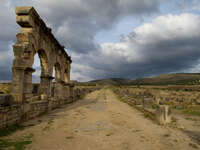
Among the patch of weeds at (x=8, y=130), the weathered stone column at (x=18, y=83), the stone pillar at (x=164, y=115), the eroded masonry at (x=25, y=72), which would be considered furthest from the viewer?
the weathered stone column at (x=18, y=83)

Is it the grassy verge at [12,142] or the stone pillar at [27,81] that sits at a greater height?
the stone pillar at [27,81]

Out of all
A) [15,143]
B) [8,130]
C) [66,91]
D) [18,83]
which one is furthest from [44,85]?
[15,143]

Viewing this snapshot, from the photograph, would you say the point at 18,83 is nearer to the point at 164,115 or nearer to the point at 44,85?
the point at 44,85

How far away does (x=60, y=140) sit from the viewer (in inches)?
185

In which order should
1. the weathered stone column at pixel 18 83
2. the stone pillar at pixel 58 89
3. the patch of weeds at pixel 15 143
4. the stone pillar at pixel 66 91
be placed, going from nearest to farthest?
the patch of weeds at pixel 15 143, the weathered stone column at pixel 18 83, the stone pillar at pixel 58 89, the stone pillar at pixel 66 91

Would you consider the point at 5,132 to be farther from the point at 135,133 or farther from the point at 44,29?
the point at 44,29

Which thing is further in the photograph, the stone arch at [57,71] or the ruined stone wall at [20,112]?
the stone arch at [57,71]

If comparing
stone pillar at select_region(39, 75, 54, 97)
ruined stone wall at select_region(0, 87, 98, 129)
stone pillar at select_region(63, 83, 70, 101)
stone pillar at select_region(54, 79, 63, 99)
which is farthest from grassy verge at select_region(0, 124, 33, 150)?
stone pillar at select_region(63, 83, 70, 101)

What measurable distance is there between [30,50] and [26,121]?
384 centimetres

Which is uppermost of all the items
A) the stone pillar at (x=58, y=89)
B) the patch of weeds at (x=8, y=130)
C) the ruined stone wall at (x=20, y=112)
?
the stone pillar at (x=58, y=89)

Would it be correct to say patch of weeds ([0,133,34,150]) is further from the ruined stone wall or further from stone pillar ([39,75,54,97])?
stone pillar ([39,75,54,97])

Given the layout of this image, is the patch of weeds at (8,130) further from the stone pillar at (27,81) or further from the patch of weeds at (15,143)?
the stone pillar at (27,81)

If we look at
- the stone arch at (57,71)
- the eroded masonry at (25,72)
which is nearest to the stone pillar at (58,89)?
the stone arch at (57,71)

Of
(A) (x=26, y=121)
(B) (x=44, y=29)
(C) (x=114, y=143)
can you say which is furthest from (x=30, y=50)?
(C) (x=114, y=143)
